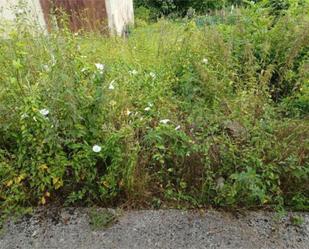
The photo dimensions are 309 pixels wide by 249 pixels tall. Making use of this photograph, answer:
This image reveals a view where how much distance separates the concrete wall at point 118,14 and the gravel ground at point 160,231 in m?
4.22

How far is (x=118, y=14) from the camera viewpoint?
7391 mm

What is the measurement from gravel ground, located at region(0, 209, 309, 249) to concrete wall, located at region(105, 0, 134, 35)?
4224mm

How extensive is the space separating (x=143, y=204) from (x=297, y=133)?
120 centimetres

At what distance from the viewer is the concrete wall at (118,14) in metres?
6.45

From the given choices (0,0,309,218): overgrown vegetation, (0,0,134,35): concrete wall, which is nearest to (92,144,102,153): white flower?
(0,0,309,218): overgrown vegetation

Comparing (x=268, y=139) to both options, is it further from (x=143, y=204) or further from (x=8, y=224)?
(x=8, y=224)

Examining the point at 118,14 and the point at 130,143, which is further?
the point at 118,14

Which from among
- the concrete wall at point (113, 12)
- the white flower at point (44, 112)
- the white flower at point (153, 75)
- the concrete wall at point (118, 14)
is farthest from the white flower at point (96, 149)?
the concrete wall at point (118, 14)

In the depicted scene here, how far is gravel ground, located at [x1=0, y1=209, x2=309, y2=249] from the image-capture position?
167cm

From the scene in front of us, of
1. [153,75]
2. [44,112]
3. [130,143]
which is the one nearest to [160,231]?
[130,143]

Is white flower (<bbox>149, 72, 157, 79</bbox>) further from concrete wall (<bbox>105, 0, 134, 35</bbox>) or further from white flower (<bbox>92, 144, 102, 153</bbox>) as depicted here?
concrete wall (<bbox>105, 0, 134, 35</bbox>)

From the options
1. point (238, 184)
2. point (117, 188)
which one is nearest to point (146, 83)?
point (117, 188)

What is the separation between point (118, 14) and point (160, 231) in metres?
6.69

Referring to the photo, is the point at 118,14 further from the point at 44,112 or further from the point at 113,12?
the point at 44,112
